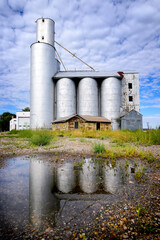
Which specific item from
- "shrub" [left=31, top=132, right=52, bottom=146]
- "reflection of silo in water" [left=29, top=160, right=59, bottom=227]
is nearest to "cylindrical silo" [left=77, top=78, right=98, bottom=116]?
"shrub" [left=31, top=132, right=52, bottom=146]

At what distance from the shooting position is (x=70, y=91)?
92.0 ft

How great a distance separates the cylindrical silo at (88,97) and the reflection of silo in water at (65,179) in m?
22.8

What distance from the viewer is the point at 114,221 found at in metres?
1.99

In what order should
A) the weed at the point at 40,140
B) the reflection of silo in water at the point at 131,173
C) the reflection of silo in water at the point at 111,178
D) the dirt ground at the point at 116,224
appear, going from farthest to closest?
the weed at the point at 40,140
the reflection of silo in water at the point at 131,173
the reflection of silo in water at the point at 111,178
the dirt ground at the point at 116,224

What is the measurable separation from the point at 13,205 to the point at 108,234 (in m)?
1.55

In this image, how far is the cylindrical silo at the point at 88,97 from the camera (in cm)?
2725

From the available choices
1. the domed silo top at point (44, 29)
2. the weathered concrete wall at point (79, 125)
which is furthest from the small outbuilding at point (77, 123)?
the domed silo top at point (44, 29)

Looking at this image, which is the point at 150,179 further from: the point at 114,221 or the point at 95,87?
the point at 95,87

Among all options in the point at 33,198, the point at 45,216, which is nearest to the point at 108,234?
the point at 45,216

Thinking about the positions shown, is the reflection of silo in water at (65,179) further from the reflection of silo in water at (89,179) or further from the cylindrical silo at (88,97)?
the cylindrical silo at (88,97)

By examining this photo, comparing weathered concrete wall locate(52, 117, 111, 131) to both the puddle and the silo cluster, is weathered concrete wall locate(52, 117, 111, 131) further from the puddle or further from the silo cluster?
the puddle

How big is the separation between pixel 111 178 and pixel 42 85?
83.0 ft

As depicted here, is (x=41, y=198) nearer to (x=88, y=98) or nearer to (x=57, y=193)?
(x=57, y=193)

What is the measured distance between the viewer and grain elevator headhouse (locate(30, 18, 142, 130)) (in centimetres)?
2648
